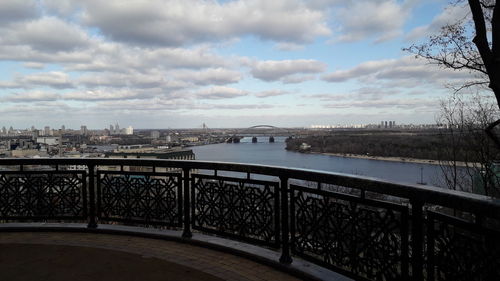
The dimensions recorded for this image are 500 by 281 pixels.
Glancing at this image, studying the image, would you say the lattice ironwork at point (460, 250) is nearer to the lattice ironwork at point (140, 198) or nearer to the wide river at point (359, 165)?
the lattice ironwork at point (140, 198)

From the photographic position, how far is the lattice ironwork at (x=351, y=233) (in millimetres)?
2629

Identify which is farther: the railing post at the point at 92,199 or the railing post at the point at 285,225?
the railing post at the point at 92,199

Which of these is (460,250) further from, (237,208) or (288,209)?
(237,208)

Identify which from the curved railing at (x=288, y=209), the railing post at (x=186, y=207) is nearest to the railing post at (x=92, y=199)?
the curved railing at (x=288, y=209)

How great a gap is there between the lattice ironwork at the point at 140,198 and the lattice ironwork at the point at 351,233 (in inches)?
67.5

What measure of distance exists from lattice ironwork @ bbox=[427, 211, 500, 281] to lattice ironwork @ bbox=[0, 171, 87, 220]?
4.24 meters

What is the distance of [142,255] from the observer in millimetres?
4012

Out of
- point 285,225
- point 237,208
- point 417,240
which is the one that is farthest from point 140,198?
point 417,240

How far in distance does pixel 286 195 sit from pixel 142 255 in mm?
1770

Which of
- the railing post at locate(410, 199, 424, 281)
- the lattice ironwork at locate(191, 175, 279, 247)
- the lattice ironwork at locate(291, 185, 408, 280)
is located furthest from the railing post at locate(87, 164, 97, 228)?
the railing post at locate(410, 199, 424, 281)

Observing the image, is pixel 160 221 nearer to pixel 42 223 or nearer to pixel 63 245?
pixel 63 245

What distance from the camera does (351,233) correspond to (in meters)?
2.95

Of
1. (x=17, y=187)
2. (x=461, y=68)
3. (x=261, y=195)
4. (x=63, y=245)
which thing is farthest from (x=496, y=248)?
(x=461, y=68)

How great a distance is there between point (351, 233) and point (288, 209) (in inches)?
30.1
